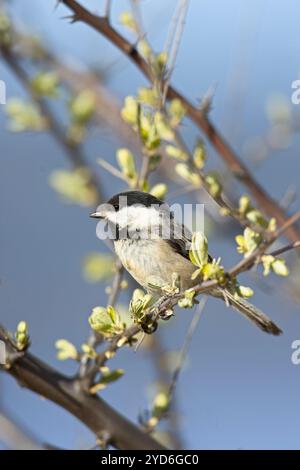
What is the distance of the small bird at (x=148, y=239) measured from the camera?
2613 mm

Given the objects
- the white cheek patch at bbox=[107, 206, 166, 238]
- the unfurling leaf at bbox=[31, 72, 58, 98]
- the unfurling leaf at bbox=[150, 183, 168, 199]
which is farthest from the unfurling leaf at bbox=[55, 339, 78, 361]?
the unfurling leaf at bbox=[31, 72, 58, 98]

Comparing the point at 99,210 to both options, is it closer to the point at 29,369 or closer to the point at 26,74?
the point at 26,74

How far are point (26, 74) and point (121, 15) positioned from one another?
1.80 ft

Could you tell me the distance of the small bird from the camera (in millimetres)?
2613

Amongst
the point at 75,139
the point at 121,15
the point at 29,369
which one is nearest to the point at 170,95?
the point at 121,15

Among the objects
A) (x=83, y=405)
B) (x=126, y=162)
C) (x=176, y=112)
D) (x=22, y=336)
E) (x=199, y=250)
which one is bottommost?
(x=83, y=405)

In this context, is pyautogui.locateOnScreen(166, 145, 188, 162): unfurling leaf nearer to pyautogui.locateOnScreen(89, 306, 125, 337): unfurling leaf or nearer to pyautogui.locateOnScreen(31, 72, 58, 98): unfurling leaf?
pyautogui.locateOnScreen(89, 306, 125, 337): unfurling leaf

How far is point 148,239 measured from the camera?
273 cm

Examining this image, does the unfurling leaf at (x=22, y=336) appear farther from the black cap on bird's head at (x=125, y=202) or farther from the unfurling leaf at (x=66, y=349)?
the black cap on bird's head at (x=125, y=202)

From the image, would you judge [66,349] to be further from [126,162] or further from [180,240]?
[180,240]

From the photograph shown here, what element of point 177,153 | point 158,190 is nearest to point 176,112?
point 177,153

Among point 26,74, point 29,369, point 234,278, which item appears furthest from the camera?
point 26,74

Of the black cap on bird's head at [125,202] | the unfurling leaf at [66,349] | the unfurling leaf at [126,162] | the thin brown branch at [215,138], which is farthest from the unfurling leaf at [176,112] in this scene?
the unfurling leaf at [66,349]
